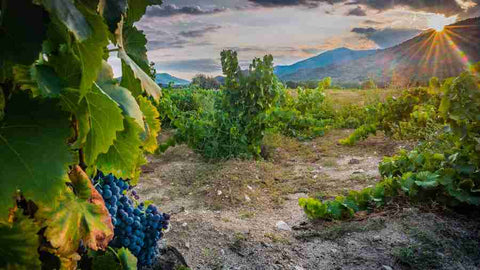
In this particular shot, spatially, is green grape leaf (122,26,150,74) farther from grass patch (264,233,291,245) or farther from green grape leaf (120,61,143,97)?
grass patch (264,233,291,245)

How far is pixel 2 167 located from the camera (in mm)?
887

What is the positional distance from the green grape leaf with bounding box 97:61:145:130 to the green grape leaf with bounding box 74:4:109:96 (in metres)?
0.22

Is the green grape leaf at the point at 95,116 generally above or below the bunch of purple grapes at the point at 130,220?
above

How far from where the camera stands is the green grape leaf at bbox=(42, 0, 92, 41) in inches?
29.5

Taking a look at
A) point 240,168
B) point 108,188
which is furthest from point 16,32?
point 240,168

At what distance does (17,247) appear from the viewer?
0.95m

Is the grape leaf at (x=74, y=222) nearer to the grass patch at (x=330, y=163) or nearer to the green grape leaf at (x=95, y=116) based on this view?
the green grape leaf at (x=95, y=116)

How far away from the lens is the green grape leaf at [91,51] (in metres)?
0.89

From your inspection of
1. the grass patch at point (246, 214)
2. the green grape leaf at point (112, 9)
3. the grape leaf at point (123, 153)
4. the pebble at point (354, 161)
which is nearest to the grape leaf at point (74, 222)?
the grape leaf at point (123, 153)

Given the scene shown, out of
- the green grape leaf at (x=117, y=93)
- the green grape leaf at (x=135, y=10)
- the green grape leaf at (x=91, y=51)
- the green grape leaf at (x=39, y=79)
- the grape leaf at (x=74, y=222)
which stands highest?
the green grape leaf at (x=135, y=10)

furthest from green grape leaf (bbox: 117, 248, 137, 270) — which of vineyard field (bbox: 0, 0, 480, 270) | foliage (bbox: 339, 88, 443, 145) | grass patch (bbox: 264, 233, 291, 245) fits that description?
foliage (bbox: 339, 88, 443, 145)

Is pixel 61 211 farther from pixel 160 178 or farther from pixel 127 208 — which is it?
pixel 160 178

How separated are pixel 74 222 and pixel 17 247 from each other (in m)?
0.17

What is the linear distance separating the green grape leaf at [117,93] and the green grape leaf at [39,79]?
0.18 m
